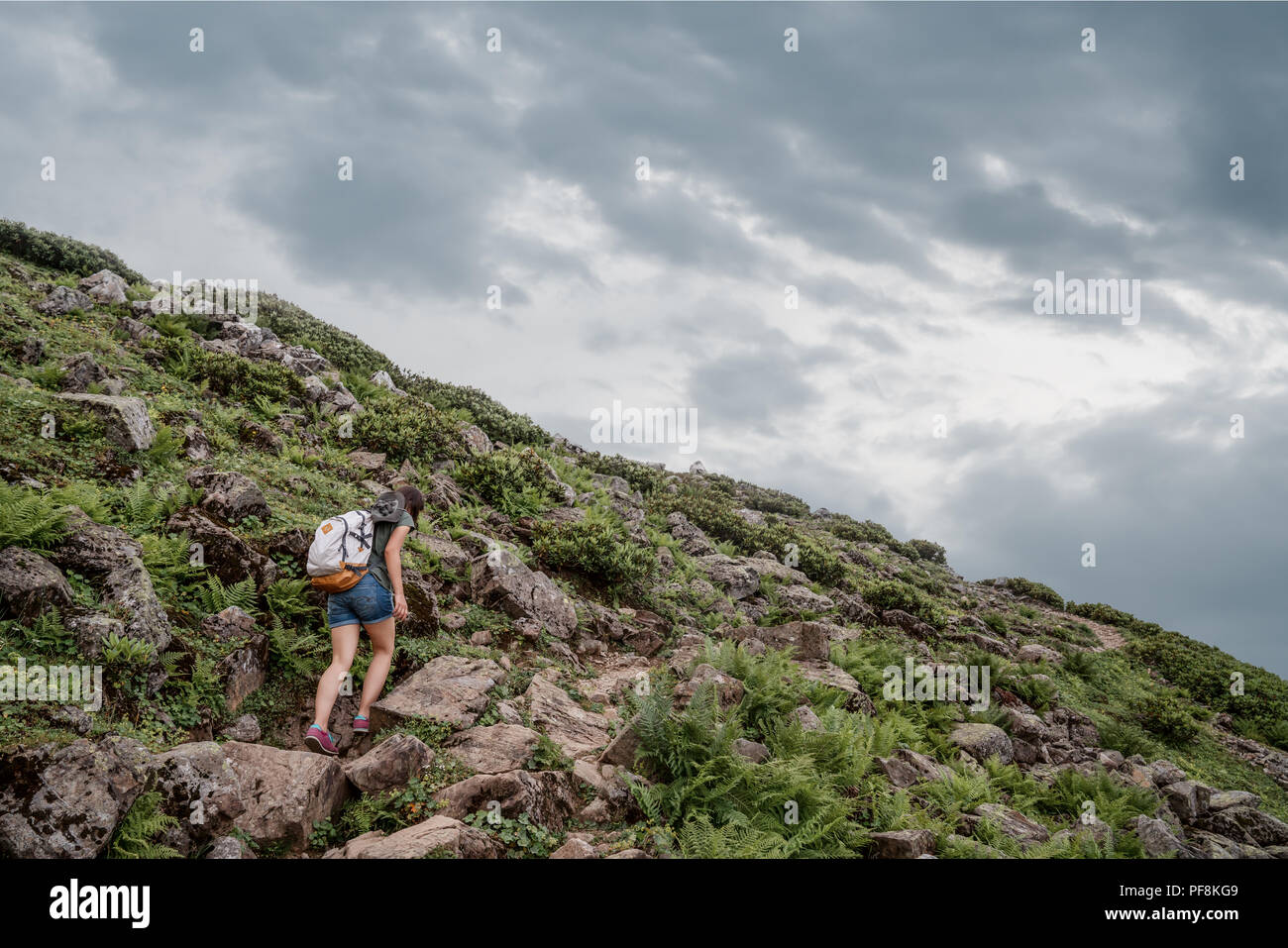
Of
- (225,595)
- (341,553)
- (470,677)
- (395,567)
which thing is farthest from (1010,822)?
(225,595)

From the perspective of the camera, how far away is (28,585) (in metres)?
6.18

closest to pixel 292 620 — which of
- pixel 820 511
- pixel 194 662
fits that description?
pixel 194 662

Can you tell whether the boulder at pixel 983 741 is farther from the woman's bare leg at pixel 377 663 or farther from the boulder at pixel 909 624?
the woman's bare leg at pixel 377 663

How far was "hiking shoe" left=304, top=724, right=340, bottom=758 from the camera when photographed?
264 inches

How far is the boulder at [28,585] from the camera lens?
6.11 metres

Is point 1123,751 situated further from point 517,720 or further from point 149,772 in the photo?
point 149,772

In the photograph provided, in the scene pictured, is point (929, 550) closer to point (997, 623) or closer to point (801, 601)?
point (997, 623)

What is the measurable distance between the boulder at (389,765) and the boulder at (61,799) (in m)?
1.80

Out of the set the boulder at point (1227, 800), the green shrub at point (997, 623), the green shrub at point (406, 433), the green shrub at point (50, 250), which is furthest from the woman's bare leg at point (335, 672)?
the green shrub at point (50, 250)

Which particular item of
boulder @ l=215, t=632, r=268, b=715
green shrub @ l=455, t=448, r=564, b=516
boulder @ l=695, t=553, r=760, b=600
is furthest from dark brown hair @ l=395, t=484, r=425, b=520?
boulder @ l=695, t=553, r=760, b=600

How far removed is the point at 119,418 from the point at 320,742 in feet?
22.5

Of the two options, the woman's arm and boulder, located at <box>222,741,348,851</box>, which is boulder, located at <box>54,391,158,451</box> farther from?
boulder, located at <box>222,741,348,851</box>
